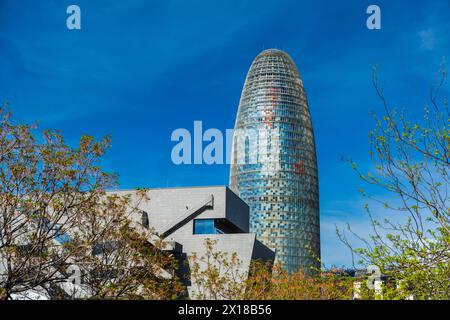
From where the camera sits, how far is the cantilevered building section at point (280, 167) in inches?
5300

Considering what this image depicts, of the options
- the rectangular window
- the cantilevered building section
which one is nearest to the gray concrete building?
the rectangular window

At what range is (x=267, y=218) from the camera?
135 meters

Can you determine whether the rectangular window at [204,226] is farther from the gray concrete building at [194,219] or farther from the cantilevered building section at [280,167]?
the cantilevered building section at [280,167]

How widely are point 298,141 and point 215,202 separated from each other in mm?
94175

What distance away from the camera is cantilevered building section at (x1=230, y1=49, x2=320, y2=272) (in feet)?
442

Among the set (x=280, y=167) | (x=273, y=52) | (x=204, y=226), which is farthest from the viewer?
(x=273, y=52)

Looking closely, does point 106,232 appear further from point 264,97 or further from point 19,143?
point 264,97

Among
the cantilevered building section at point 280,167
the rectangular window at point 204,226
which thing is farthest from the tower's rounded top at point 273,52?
the rectangular window at point 204,226

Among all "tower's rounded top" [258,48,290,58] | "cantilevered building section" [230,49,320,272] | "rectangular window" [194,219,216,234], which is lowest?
"rectangular window" [194,219,216,234]

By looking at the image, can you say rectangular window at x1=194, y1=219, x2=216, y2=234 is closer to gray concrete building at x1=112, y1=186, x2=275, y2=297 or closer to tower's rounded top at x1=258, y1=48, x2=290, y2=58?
gray concrete building at x1=112, y1=186, x2=275, y2=297

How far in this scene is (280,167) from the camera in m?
137

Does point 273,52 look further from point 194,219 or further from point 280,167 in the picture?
point 194,219

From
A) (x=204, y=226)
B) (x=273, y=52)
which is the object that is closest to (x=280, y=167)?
(x=273, y=52)
